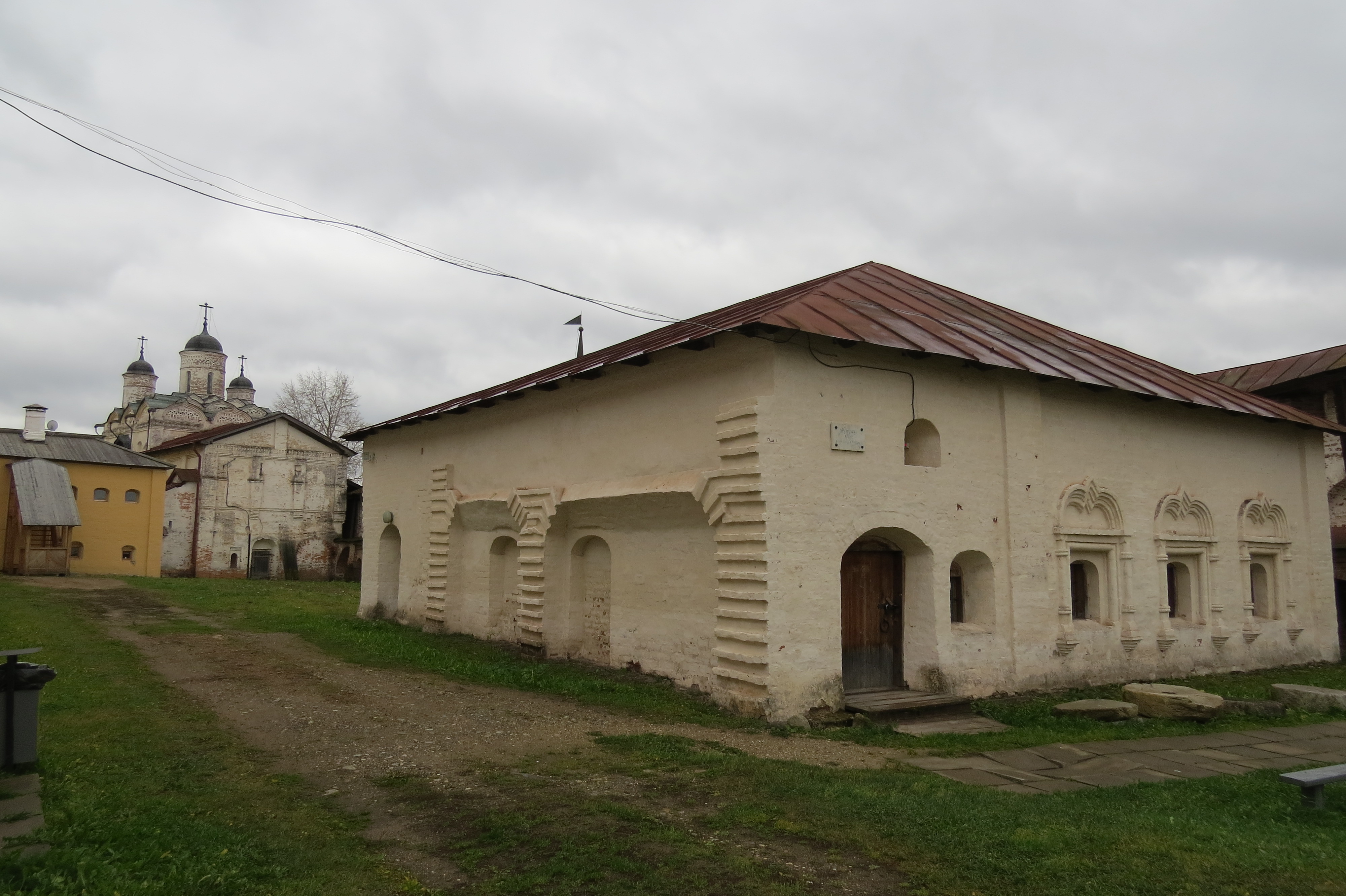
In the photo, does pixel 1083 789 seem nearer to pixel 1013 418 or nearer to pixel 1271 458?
pixel 1013 418

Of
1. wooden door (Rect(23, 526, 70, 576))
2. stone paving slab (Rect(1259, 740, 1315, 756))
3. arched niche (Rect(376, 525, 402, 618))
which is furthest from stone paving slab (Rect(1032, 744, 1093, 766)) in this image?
wooden door (Rect(23, 526, 70, 576))

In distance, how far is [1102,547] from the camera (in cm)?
1227

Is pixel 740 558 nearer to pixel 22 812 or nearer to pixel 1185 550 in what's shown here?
pixel 22 812

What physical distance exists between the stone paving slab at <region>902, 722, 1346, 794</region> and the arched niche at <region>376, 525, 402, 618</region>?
46.8ft

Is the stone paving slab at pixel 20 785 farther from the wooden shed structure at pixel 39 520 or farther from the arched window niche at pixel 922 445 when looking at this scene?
the wooden shed structure at pixel 39 520

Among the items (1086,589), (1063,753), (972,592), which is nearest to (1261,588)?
(1086,589)

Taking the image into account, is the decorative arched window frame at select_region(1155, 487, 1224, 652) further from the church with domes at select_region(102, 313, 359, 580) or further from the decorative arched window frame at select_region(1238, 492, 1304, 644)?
the church with domes at select_region(102, 313, 359, 580)

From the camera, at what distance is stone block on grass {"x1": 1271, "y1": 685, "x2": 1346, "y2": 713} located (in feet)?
34.4

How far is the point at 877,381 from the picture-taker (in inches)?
406

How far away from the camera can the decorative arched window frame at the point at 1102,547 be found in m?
11.8

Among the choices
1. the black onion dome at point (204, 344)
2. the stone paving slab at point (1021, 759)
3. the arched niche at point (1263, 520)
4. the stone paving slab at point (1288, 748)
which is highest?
the black onion dome at point (204, 344)

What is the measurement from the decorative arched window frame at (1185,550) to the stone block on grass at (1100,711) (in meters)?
3.46

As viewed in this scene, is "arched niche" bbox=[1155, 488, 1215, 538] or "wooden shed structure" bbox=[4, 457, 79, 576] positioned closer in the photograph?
"arched niche" bbox=[1155, 488, 1215, 538]

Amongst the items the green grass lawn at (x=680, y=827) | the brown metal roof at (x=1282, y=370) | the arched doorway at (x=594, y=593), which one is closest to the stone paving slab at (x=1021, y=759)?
the green grass lawn at (x=680, y=827)
